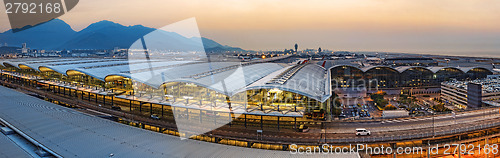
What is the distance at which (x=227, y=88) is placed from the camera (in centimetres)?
1304

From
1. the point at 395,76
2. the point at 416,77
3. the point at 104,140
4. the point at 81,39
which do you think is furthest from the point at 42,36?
the point at 416,77

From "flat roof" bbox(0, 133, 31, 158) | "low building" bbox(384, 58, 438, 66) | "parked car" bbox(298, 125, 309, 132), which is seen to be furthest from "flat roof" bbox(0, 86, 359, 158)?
"low building" bbox(384, 58, 438, 66)

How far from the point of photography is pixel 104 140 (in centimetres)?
1034

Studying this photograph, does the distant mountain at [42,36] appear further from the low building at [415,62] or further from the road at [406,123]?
the road at [406,123]

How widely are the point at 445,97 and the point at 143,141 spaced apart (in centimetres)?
2872

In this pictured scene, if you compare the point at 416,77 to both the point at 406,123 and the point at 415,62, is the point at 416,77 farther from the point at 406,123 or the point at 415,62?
the point at 415,62

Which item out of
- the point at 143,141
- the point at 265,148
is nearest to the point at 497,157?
the point at 265,148

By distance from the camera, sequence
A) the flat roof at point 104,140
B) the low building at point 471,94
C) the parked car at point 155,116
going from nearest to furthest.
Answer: the flat roof at point 104,140, the parked car at point 155,116, the low building at point 471,94

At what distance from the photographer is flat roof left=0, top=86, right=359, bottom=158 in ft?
29.9

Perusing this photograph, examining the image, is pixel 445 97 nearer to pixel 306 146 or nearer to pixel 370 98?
pixel 370 98

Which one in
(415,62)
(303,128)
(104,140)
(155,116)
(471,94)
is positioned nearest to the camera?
(104,140)

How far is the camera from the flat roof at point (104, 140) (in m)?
9.12

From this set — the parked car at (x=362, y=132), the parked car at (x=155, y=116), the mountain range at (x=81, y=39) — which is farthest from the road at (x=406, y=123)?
the mountain range at (x=81, y=39)

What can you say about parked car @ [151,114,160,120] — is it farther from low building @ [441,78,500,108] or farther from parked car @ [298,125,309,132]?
low building @ [441,78,500,108]
